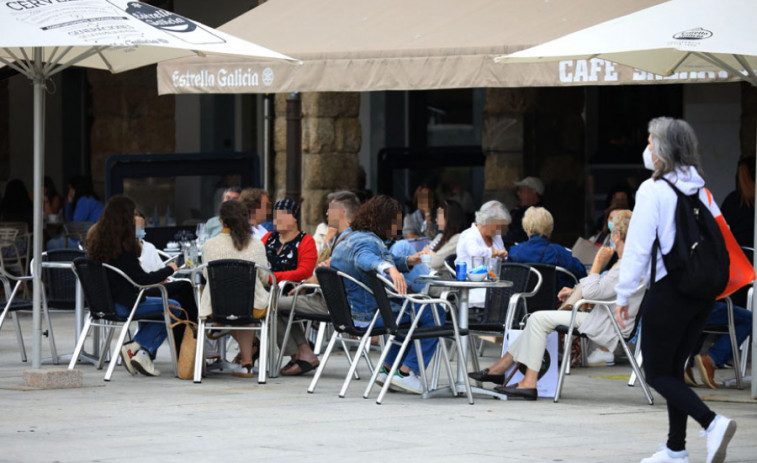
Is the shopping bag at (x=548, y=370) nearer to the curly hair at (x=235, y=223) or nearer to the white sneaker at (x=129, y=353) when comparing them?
the curly hair at (x=235, y=223)

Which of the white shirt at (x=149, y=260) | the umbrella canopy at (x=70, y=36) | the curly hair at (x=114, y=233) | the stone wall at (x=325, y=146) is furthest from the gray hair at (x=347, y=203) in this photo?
the stone wall at (x=325, y=146)

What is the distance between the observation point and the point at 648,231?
6590 mm

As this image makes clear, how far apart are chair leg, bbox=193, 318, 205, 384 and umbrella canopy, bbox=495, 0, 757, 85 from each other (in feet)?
9.34

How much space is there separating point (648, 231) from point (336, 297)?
3.06 metres

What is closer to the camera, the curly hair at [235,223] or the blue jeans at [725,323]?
the blue jeans at [725,323]

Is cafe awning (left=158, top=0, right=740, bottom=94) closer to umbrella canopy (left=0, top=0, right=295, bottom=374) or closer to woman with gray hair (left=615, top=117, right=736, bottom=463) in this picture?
umbrella canopy (left=0, top=0, right=295, bottom=374)

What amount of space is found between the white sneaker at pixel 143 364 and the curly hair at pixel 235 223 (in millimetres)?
1035

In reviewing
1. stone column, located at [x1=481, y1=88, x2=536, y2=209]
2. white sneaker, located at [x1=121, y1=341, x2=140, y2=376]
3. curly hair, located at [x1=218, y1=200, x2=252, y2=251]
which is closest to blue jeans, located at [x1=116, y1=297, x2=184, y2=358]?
white sneaker, located at [x1=121, y1=341, x2=140, y2=376]

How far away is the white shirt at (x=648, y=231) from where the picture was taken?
21.6ft

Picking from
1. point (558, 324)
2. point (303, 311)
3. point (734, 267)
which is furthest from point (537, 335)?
point (734, 267)

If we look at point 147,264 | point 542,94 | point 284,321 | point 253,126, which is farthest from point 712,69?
point 253,126

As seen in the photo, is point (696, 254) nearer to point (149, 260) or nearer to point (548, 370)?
point (548, 370)

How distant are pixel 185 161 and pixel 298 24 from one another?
Answer: 3184 mm

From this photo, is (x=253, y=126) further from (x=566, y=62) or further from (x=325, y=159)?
(x=566, y=62)
